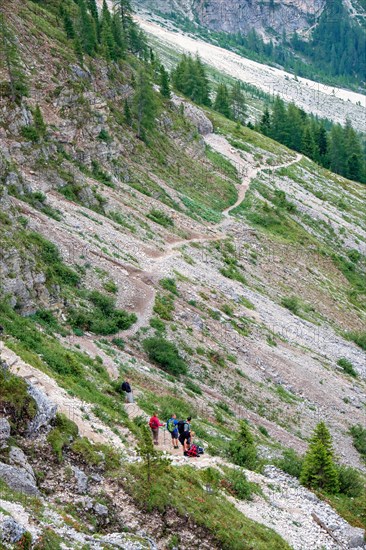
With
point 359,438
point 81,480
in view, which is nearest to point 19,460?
point 81,480

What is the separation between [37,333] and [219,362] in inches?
581

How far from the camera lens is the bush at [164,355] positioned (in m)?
37.5

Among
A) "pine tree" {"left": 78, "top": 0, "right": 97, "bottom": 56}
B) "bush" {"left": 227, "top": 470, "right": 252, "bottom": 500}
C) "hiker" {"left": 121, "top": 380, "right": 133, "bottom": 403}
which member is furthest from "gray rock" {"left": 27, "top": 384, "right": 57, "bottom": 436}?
"pine tree" {"left": 78, "top": 0, "right": 97, "bottom": 56}

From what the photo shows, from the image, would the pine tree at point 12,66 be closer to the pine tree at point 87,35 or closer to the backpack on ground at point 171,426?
the pine tree at point 87,35

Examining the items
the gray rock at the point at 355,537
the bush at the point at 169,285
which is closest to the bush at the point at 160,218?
the bush at the point at 169,285

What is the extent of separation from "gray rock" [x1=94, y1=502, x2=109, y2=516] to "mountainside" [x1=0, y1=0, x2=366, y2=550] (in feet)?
0.38

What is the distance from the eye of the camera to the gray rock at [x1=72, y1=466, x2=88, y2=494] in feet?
64.5

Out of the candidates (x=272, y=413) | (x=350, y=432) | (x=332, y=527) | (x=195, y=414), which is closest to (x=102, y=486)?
(x=332, y=527)

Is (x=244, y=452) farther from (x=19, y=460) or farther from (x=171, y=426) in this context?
(x=19, y=460)

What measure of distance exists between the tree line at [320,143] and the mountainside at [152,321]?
3417 cm

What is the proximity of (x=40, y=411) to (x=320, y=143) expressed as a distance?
122 m

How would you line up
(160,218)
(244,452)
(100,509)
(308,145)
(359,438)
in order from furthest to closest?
(308,145) < (160,218) < (359,438) < (244,452) < (100,509)

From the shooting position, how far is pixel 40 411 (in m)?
21.5

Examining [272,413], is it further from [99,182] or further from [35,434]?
[99,182]
